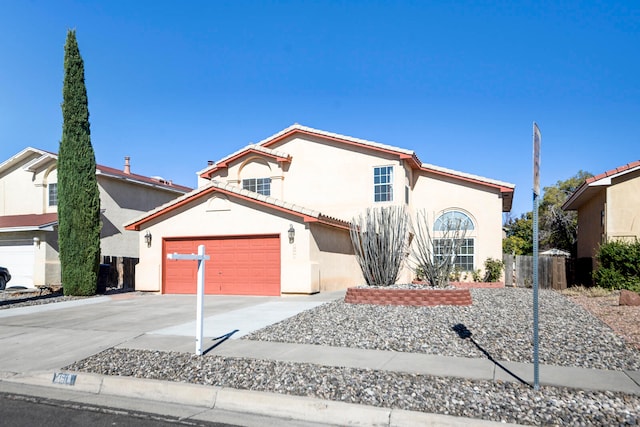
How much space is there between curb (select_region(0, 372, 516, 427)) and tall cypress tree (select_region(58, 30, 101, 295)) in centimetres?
1237

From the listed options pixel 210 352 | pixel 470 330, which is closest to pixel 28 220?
pixel 210 352

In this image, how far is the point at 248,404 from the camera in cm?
647

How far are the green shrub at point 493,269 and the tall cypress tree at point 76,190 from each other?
1586cm

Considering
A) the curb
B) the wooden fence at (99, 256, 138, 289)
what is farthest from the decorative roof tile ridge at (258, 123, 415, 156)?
the curb

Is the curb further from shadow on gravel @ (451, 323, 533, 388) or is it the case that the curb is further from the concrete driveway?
shadow on gravel @ (451, 323, 533, 388)

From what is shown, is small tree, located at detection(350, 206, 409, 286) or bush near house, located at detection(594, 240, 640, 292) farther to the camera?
bush near house, located at detection(594, 240, 640, 292)

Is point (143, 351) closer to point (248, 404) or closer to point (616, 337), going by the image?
point (248, 404)

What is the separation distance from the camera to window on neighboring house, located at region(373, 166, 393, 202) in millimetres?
23031

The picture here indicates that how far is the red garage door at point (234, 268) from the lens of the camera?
1841cm

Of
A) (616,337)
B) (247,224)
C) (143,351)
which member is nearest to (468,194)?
(247,224)

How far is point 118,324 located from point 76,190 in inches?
372

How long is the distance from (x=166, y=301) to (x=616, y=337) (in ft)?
41.3

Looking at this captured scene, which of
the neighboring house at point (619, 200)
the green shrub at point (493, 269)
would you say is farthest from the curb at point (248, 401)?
the green shrub at point (493, 269)

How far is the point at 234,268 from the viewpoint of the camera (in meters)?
18.9
